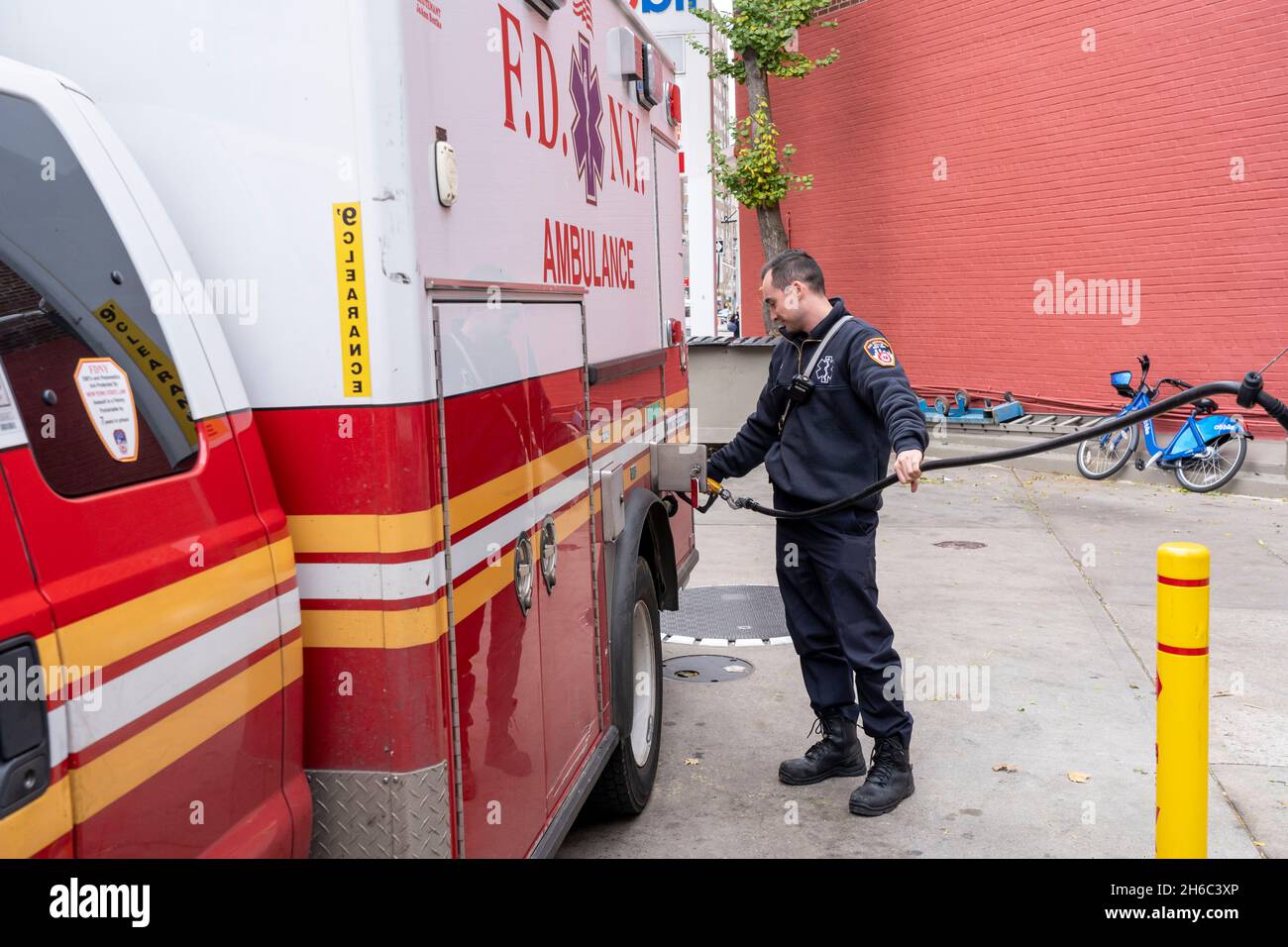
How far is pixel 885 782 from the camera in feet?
15.0

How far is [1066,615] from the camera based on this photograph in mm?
7250

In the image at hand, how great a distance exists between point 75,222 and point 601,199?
2331mm

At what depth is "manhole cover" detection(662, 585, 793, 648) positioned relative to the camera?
6.86m

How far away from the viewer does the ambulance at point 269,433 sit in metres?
1.76

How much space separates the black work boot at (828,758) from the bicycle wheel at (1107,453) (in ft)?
27.5

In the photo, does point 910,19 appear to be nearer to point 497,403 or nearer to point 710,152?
point 710,152

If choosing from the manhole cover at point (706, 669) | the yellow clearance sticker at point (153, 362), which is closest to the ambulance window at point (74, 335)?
the yellow clearance sticker at point (153, 362)

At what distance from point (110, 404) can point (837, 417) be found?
3060 mm

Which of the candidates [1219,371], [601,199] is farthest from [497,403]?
[1219,371]

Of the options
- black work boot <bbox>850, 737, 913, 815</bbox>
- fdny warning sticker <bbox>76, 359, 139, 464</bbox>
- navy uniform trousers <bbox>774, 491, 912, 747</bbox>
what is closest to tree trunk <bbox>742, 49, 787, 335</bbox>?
navy uniform trousers <bbox>774, 491, 912, 747</bbox>

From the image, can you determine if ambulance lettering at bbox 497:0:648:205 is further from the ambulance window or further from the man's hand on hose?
the man's hand on hose

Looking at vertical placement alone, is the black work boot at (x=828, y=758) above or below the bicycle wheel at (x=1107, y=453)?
below

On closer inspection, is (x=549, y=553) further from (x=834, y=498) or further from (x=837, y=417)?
(x=837, y=417)

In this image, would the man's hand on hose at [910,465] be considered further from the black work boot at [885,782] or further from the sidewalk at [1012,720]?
the sidewalk at [1012,720]
